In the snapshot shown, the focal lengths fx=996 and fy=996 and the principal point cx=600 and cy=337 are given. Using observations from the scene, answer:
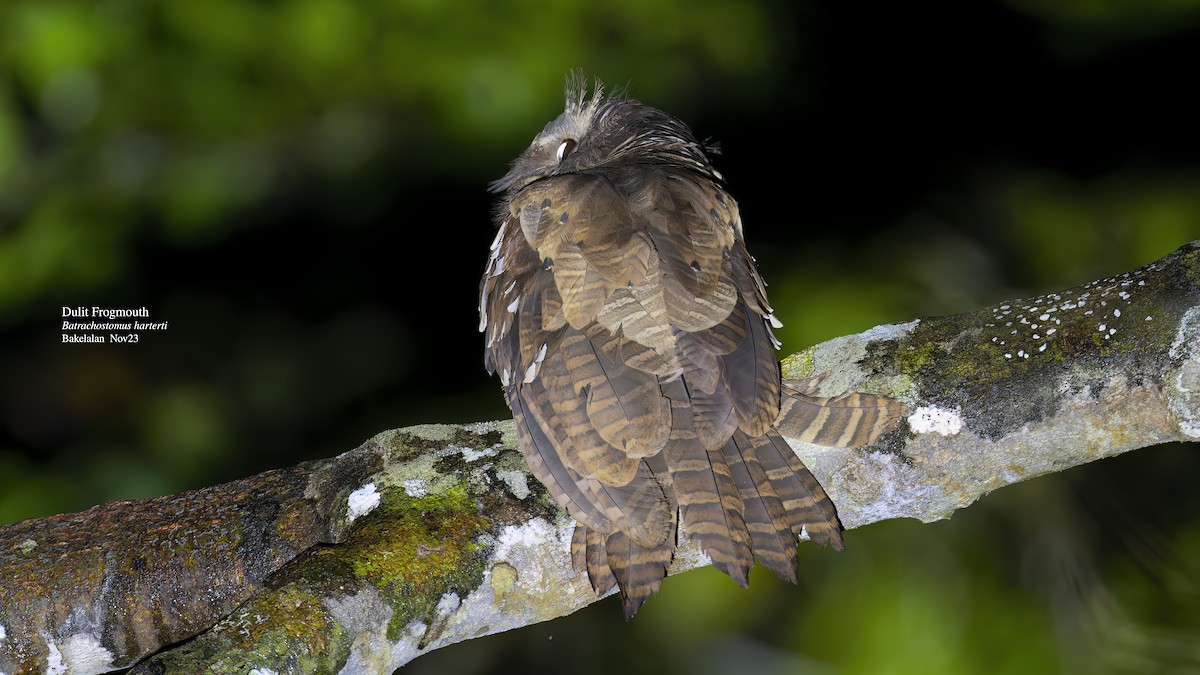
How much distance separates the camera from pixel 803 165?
522 cm

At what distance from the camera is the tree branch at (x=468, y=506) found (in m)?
2.04

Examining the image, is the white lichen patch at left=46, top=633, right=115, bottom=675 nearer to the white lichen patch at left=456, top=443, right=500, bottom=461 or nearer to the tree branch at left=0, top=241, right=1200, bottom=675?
the tree branch at left=0, top=241, right=1200, bottom=675

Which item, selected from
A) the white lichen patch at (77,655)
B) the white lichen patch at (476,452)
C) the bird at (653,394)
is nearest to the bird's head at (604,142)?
the bird at (653,394)

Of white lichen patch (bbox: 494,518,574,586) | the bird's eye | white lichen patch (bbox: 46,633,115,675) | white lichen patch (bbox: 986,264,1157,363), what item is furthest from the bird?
white lichen patch (bbox: 46,633,115,675)

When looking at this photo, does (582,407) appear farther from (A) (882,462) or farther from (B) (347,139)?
(B) (347,139)

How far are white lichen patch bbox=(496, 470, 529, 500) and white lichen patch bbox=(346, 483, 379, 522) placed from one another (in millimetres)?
289

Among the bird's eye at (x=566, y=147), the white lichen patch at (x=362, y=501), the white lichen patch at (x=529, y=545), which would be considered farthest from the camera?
the bird's eye at (x=566, y=147)

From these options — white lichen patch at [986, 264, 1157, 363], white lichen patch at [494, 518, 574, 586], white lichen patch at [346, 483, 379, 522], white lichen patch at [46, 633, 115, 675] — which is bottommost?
white lichen patch at [46, 633, 115, 675]

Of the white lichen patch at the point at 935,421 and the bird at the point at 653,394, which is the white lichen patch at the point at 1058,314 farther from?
the bird at the point at 653,394

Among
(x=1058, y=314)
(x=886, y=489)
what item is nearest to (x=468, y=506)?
(x=886, y=489)

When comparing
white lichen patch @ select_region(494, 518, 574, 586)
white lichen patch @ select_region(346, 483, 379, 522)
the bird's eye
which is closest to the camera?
white lichen patch @ select_region(494, 518, 574, 586)

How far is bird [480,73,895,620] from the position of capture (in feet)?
6.94

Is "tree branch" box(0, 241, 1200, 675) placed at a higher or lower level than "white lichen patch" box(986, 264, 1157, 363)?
lower

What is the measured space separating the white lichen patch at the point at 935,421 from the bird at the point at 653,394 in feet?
0.20
